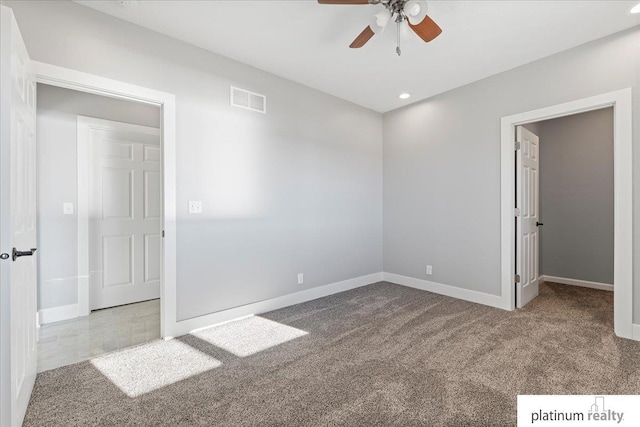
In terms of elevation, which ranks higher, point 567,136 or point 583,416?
point 567,136

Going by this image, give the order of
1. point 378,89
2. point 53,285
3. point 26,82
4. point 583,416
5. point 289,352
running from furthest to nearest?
point 378,89
point 53,285
point 289,352
point 26,82
point 583,416

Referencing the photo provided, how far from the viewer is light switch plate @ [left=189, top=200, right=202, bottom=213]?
2.85m

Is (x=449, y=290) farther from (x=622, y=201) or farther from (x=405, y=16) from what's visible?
(x=405, y=16)

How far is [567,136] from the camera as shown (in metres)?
4.45

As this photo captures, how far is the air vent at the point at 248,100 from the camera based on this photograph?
10.4 feet

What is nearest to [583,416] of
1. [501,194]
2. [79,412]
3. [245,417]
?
[245,417]

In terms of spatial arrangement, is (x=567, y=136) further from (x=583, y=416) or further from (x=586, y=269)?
(x=583, y=416)

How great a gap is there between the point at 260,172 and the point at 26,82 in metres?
1.91

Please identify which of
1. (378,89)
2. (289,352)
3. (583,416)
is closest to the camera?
(583,416)

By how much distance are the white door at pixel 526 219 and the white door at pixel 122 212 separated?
4.43 meters

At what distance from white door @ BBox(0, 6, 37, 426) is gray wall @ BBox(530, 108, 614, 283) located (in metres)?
5.63

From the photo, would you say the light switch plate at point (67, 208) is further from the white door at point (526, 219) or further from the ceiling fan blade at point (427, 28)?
the white door at point (526, 219)

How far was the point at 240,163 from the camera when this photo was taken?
3197mm

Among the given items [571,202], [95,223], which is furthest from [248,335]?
[571,202]
